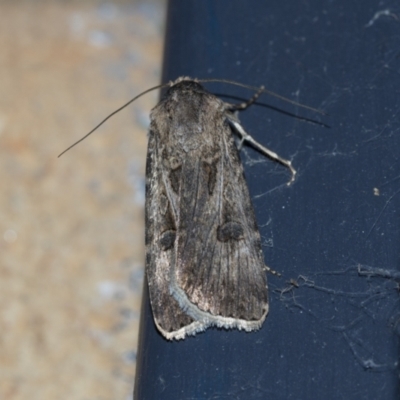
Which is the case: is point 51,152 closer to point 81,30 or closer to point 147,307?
point 81,30

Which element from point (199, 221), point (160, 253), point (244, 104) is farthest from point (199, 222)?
point (244, 104)

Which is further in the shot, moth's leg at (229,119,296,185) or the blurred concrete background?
the blurred concrete background

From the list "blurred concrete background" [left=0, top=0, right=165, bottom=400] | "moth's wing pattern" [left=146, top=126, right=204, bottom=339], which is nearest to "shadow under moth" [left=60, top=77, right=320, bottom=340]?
"moth's wing pattern" [left=146, top=126, right=204, bottom=339]

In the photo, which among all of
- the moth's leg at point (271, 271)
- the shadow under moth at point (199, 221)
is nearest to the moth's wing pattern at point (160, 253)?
the shadow under moth at point (199, 221)

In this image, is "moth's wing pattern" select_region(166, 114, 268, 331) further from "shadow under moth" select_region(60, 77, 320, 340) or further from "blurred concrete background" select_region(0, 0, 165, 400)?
"blurred concrete background" select_region(0, 0, 165, 400)

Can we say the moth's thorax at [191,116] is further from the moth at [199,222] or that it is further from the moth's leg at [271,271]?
the moth's leg at [271,271]

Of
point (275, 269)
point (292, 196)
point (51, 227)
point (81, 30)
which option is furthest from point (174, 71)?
point (81, 30)
